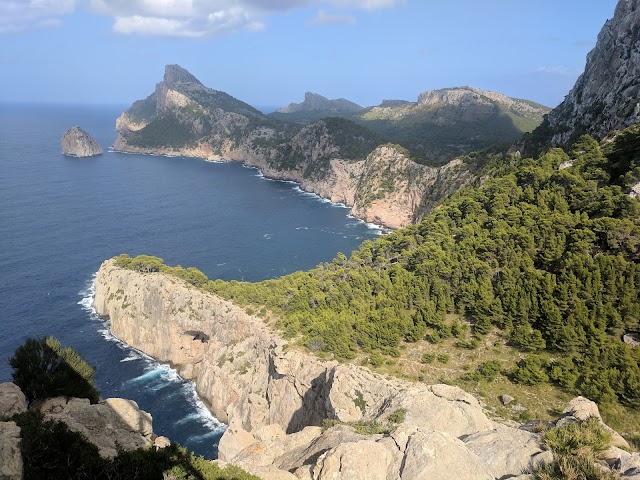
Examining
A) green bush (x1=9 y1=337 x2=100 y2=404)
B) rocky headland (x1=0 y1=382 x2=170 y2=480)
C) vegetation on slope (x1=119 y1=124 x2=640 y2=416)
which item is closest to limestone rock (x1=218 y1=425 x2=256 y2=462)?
vegetation on slope (x1=119 y1=124 x2=640 y2=416)

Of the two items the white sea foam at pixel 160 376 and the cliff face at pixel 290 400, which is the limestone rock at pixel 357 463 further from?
the white sea foam at pixel 160 376

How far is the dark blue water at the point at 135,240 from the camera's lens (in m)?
63.0

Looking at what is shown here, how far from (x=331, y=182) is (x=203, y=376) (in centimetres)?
12133

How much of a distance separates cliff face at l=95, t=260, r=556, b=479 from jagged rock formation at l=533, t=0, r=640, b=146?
5743 cm

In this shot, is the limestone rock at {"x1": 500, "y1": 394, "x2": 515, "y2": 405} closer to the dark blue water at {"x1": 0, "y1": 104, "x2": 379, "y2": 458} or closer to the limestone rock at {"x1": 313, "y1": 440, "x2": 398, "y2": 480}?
the limestone rock at {"x1": 313, "y1": 440, "x2": 398, "y2": 480}

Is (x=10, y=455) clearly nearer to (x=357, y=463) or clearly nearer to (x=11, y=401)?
(x=11, y=401)

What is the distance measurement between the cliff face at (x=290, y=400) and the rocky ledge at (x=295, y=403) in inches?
3.4

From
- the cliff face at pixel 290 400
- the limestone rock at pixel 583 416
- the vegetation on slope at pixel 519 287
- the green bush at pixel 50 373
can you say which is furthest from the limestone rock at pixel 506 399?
the green bush at pixel 50 373

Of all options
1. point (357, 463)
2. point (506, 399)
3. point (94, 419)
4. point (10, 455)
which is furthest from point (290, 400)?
point (10, 455)

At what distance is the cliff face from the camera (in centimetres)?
1994

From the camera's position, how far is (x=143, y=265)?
78.4 m

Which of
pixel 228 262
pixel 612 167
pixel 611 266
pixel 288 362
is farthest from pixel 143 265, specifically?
pixel 612 167

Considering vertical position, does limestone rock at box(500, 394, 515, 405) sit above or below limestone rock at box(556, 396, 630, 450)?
below

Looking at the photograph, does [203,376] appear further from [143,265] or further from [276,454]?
[276,454]
